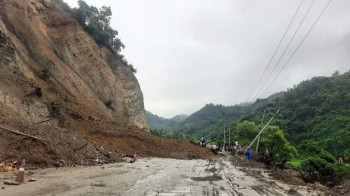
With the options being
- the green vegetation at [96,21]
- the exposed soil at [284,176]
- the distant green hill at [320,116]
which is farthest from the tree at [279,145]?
the exposed soil at [284,176]

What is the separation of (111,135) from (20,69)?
8.10m

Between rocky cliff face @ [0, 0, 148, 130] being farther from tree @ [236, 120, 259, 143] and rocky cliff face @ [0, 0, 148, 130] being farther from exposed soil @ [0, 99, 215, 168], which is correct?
tree @ [236, 120, 259, 143]

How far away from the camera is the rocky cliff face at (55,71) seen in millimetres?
22891

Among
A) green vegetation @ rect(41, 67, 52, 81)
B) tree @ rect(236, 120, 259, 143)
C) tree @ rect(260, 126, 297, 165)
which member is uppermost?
tree @ rect(236, 120, 259, 143)

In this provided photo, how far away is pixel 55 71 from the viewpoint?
108 ft

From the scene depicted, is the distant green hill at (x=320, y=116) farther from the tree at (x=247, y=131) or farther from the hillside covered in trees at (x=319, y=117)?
the tree at (x=247, y=131)

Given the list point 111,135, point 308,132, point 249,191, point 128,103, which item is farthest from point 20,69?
point 308,132

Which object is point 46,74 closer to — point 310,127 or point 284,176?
point 284,176

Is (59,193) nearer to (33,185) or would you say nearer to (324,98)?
(33,185)

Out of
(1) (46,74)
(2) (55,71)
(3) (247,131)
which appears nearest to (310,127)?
(3) (247,131)

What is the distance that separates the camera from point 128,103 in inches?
1881

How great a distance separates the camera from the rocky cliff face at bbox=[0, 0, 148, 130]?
22.9m

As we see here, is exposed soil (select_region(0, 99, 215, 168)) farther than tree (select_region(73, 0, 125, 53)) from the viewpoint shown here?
No

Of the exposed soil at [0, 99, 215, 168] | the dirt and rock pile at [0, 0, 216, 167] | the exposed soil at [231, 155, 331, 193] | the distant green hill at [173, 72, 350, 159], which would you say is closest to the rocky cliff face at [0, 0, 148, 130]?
the dirt and rock pile at [0, 0, 216, 167]
